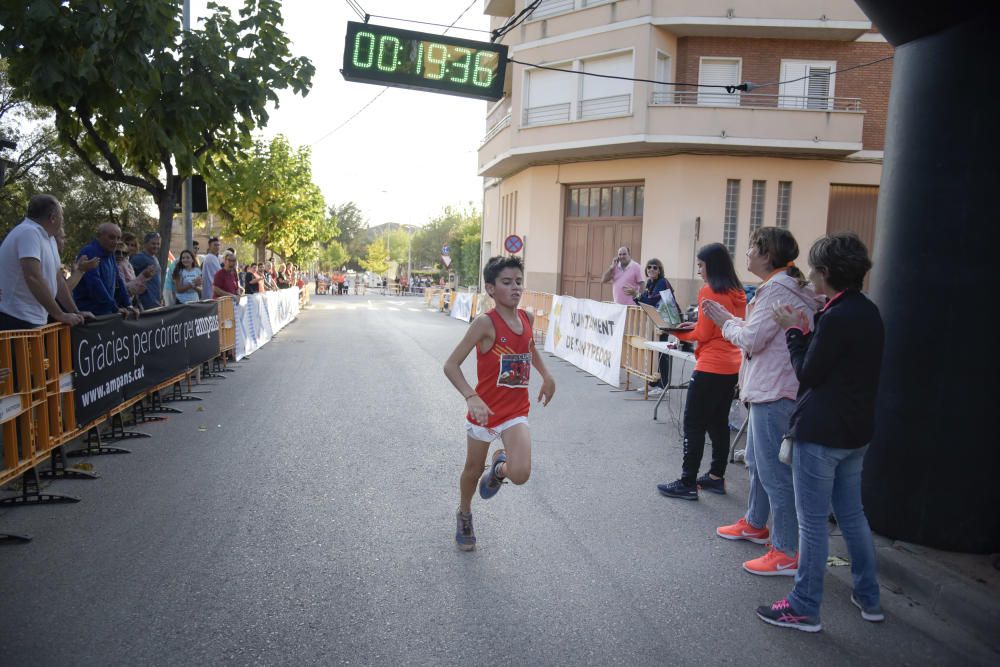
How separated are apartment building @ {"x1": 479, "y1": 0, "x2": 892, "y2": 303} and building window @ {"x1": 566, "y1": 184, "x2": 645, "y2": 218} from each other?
60mm

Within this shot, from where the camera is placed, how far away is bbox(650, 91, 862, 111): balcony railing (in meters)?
23.6

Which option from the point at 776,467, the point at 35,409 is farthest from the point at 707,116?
the point at 35,409

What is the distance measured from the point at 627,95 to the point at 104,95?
18.0 m

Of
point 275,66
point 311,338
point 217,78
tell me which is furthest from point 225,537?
point 311,338

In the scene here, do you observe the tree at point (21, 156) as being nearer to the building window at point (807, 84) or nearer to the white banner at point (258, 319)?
the white banner at point (258, 319)

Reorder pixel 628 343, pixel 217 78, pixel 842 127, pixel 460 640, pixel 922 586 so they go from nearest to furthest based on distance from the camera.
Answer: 1. pixel 460 640
2. pixel 922 586
3. pixel 217 78
4. pixel 628 343
5. pixel 842 127

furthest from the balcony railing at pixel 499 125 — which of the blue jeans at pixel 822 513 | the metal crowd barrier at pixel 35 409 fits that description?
the blue jeans at pixel 822 513

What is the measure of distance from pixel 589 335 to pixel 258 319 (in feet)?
26.3

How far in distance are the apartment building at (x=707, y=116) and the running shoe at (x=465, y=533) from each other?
776 inches

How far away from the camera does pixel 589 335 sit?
1379cm

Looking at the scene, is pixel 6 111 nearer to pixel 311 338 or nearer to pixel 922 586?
pixel 311 338

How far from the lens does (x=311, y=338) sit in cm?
1956

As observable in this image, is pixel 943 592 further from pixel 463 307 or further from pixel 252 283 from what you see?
pixel 463 307

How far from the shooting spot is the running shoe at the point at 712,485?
631cm
